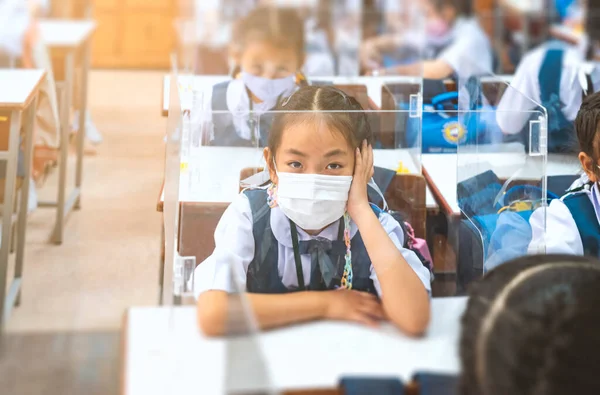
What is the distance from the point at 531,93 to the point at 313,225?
1433 mm

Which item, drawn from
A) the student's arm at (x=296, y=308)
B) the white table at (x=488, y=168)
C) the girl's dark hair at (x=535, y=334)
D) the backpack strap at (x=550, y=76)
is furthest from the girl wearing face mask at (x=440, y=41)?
the girl's dark hair at (x=535, y=334)

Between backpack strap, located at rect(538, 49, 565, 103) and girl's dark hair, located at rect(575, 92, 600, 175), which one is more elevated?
backpack strap, located at rect(538, 49, 565, 103)

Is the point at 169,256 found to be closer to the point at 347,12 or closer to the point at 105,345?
the point at 105,345

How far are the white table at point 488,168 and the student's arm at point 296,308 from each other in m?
0.65

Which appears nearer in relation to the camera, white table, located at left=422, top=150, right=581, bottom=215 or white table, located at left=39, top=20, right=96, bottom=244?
white table, located at left=422, top=150, right=581, bottom=215

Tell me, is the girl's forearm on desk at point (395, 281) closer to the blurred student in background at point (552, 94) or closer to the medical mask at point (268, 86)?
the blurred student in background at point (552, 94)

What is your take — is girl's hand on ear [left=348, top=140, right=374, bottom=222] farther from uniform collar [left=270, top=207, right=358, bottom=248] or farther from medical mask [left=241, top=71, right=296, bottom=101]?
medical mask [left=241, top=71, right=296, bottom=101]

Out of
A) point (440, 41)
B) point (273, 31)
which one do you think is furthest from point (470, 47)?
point (273, 31)

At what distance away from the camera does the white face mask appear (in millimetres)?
1682

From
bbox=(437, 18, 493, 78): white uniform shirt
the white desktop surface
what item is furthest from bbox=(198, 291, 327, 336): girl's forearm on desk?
A: bbox=(437, 18, 493, 78): white uniform shirt

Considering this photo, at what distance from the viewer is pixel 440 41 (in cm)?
556

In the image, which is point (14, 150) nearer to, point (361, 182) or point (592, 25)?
point (361, 182)

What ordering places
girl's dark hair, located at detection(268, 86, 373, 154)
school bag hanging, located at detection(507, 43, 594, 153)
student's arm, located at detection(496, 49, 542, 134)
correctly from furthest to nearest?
1. school bag hanging, located at detection(507, 43, 594, 153)
2. student's arm, located at detection(496, 49, 542, 134)
3. girl's dark hair, located at detection(268, 86, 373, 154)

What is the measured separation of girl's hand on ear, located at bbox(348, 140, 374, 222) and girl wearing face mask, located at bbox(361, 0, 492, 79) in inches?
97.8
